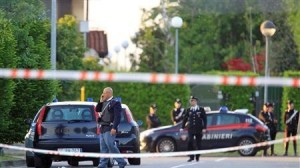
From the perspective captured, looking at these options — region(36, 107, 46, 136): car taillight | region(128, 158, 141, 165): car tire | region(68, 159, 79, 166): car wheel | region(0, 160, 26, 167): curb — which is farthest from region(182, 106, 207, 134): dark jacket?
region(36, 107, 46, 136): car taillight

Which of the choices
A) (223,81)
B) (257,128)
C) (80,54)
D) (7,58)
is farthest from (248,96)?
(223,81)

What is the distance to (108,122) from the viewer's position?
23.3m

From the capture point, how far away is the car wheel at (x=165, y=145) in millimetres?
37037

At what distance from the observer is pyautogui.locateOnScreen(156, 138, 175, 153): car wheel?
3704cm

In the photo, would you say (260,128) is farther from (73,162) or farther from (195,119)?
(73,162)

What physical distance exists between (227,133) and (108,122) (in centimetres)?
1373

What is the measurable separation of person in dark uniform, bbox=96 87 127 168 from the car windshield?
2332 millimetres

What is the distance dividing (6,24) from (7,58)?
2.58 feet

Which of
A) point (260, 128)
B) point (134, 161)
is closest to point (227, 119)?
point (260, 128)

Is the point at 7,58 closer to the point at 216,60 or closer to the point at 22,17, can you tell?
the point at 22,17

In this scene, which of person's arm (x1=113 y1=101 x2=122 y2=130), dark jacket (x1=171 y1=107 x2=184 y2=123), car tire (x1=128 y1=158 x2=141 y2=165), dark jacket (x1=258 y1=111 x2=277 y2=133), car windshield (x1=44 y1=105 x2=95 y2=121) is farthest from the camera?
dark jacket (x1=171 y1=107 x2=184 y2=123)

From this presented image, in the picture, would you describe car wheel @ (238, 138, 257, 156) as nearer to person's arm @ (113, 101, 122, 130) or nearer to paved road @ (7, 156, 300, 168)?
paved road @ (7, 156, 300, 168)

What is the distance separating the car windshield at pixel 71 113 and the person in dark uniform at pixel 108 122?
7.65 ft

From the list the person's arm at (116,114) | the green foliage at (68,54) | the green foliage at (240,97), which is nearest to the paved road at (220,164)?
the person's arm at (116,114)
